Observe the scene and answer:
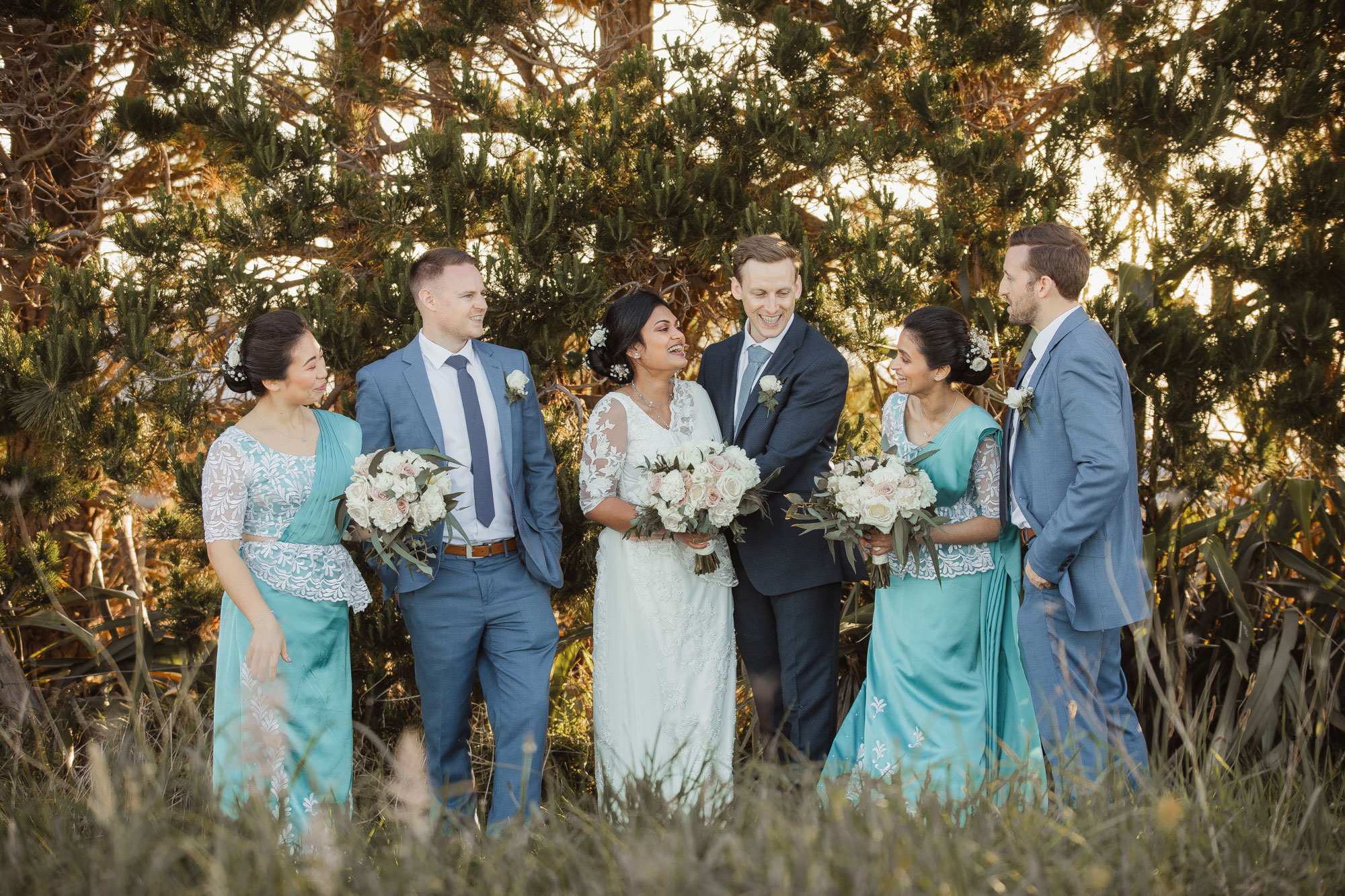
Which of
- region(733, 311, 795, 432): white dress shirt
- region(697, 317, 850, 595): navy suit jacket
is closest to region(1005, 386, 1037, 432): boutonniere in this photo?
region(697, 317, 850, 595): navy suit jacket

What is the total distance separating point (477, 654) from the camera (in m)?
3.67

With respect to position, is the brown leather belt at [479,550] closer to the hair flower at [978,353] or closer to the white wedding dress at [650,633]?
the white wedding dress at [650,633]

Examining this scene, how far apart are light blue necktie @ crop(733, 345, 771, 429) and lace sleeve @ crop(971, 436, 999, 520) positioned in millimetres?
854

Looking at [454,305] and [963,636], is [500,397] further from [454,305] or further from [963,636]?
[963,636]

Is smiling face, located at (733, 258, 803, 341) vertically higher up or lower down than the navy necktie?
higher up

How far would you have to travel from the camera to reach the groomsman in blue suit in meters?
3.53

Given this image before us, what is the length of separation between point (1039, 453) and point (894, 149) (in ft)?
5.39

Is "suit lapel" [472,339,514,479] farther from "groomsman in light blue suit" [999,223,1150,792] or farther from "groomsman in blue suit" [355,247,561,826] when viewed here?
"groomsman in light blue suit" [999,223,1150,792]

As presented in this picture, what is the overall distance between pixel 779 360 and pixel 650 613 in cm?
105

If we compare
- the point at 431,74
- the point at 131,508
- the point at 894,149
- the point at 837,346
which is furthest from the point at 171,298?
the point at 894,149

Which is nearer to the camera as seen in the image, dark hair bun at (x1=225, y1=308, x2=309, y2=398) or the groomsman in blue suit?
dark hair bun at (x1=225, y1=308, x2=309, y2=398)

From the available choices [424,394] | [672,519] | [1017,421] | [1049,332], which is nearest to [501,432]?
[424,394]

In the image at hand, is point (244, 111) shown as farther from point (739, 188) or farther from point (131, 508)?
point (131, 508)

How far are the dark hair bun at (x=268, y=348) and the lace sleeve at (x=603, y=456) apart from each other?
1.06 meters
